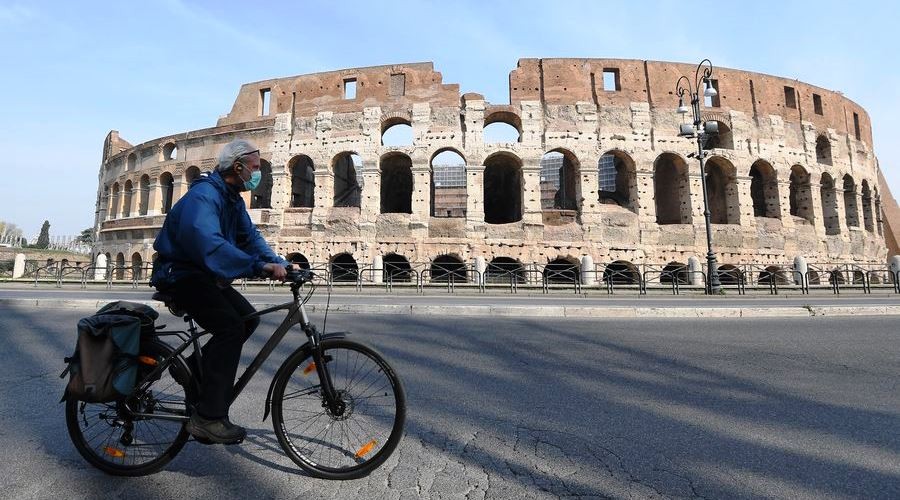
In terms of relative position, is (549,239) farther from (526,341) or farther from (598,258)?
(526,341)

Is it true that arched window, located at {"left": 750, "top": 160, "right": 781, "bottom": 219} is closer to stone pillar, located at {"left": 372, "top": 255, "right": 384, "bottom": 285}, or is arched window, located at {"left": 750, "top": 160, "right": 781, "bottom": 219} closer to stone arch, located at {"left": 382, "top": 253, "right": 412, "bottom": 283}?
stone arch, located at {"left": 382, "top": 253, "right": 412, "bottom": 283}

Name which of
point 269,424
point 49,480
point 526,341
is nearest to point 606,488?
point 269,424

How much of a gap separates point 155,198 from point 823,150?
128 ft

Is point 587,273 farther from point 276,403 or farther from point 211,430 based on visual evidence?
point 211,430

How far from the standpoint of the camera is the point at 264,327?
6.04 m

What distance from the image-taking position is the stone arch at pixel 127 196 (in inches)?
987

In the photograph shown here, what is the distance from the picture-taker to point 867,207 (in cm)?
2545

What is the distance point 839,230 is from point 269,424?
3034 cm

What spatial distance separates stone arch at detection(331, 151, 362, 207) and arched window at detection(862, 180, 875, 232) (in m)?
30.8

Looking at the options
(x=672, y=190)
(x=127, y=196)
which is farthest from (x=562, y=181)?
(x=127, y=196)

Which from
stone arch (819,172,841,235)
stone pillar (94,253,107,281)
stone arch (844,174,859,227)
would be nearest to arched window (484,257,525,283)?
stone arch (819,172,841,235)

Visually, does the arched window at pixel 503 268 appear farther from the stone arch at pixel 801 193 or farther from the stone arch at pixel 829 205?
the stone arch at pixel 829 205

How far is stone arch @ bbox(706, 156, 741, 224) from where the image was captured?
69.1ft

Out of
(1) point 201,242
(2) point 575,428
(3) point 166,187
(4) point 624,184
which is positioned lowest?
(2) point 575,428
